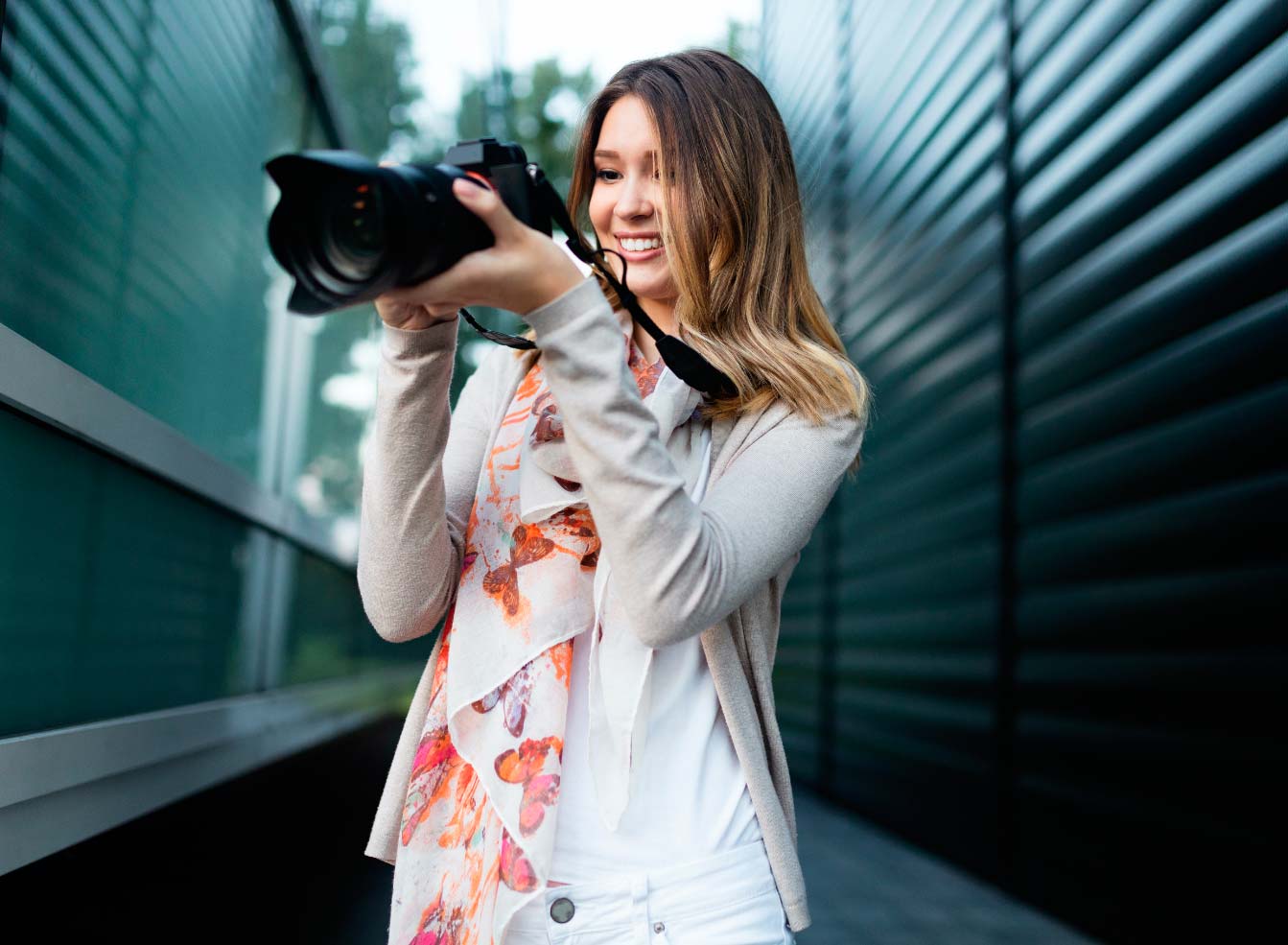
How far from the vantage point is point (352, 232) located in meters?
0.90

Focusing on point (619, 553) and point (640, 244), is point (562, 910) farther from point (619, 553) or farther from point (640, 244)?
point (640, 244)

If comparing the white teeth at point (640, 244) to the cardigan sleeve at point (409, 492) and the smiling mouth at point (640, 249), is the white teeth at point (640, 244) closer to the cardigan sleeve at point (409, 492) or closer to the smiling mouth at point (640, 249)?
the smiling mouth at point (640, 249)

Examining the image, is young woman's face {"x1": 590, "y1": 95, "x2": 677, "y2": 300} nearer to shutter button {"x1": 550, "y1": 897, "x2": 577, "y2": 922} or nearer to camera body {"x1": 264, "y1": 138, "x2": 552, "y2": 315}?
camera body {"x1": 264, "y1": 138, "x2": 552, "y2": 315}

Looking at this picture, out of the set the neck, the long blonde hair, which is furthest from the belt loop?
the neck

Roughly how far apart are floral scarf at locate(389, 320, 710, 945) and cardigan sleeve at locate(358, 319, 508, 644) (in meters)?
0.05

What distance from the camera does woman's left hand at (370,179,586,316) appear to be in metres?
0.92

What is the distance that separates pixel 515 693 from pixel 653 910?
25 centimetres

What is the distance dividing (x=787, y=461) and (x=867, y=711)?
419cm

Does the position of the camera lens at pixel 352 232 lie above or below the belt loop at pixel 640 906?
above

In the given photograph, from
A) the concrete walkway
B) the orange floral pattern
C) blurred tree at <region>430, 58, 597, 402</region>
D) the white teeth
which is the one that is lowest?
the concrete walkway

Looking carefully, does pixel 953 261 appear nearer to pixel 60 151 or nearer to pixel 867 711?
pixel 867 711

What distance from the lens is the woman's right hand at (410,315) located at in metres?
1.02

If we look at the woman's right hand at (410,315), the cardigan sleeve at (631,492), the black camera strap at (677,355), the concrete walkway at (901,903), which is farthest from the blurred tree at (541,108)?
the cardigan sleeve at (631,492)

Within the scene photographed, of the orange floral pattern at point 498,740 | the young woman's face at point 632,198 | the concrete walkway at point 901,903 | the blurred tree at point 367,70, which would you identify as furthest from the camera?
the blurred tree at point 367,70
